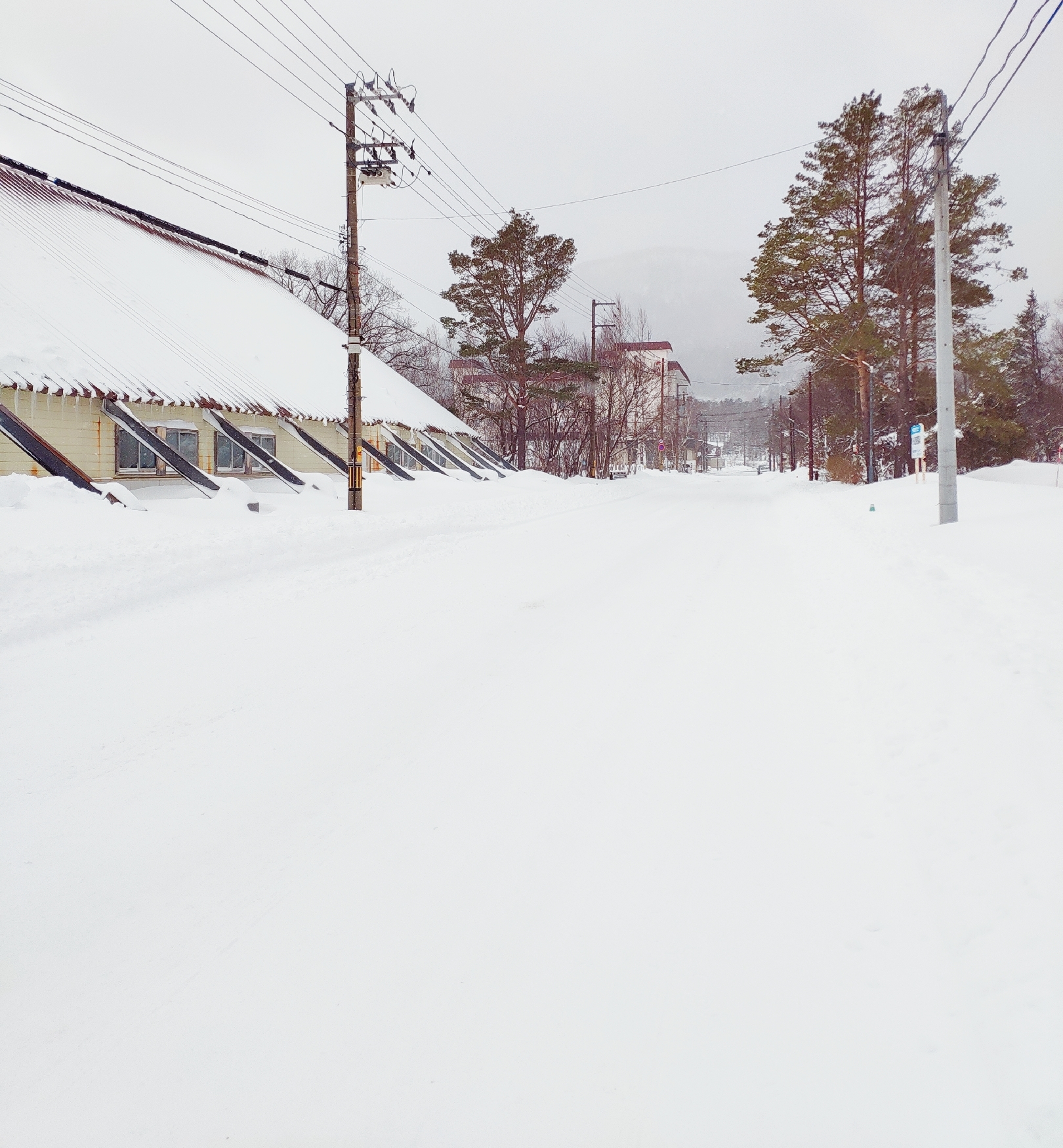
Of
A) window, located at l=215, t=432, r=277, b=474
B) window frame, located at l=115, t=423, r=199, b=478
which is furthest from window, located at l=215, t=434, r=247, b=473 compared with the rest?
window frame, located at l=115, t=423, r=199, b=478

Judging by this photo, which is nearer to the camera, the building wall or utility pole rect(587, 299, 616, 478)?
the building wall

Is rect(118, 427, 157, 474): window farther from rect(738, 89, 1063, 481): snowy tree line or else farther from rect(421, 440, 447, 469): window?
rect(738, 89, 1063, 481): snowy tree line

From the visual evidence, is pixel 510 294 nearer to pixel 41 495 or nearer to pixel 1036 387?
pixel 41 495

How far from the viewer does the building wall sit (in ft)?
49.3

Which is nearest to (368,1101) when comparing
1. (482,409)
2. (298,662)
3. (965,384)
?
(298,662)

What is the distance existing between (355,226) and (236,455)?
7.34 meters

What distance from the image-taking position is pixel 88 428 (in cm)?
1659

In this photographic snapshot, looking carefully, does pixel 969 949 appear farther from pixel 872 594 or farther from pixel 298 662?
pixel 872 594

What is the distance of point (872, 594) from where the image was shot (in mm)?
7965

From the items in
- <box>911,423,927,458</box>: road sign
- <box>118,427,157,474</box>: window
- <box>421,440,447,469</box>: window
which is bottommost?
<box>118,427,157,474</box>: window

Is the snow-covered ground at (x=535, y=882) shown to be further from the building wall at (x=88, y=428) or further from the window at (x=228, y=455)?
the window at (x=228, y=455)

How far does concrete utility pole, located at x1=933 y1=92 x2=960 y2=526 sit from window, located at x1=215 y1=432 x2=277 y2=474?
1593 centimetres

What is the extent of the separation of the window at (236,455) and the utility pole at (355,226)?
4000 millimetres

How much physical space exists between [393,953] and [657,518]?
17.3 m
